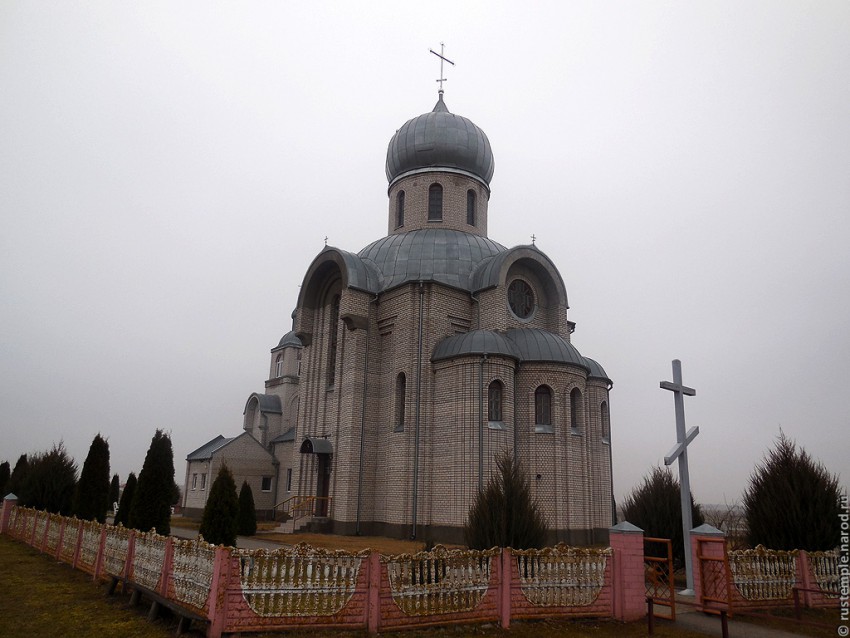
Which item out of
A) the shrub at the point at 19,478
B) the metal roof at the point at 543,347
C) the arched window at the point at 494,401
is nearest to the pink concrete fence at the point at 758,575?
the arched window at the point at 494,401

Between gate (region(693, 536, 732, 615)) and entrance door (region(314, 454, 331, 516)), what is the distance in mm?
13872

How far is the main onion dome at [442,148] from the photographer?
957 inches

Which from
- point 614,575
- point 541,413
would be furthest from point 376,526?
point 614,575

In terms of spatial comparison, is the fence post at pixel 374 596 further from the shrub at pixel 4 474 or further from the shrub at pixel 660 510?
the shrub at pixel 4 474

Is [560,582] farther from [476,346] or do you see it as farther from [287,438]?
[287,438]

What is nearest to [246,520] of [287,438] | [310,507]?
[310,507]

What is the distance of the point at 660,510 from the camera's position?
12523mm

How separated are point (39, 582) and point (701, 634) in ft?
33.5

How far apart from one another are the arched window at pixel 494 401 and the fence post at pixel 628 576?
9.43 meters

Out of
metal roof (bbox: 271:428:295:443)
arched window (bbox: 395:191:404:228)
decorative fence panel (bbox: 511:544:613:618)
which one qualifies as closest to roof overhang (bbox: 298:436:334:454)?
arched window (bbox: 395:191:404:228)

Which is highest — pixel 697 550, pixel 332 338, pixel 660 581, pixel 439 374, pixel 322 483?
pixel 332 338

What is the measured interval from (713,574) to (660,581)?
1066 millimetres

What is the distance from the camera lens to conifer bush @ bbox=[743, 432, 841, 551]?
10.8 meters

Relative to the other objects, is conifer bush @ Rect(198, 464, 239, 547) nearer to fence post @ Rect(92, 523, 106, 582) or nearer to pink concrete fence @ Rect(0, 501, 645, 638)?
fence post @ Rect(92, 523, 106, 582)
